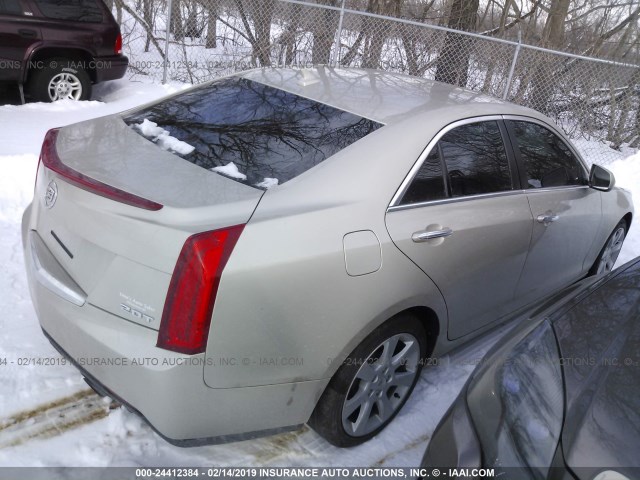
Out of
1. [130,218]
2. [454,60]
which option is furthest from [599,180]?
[454,60]

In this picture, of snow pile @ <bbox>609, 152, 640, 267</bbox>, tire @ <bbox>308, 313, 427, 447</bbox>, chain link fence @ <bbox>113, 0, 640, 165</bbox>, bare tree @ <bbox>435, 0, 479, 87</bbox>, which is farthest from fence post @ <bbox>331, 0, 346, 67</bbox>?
tire @ <bbox>308, 313, 427, 447</bbox>

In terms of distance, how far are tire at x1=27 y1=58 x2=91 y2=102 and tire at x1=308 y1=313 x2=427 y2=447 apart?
644 cm

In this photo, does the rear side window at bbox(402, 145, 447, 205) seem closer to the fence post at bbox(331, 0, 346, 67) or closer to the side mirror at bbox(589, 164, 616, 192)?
the side mirror at bbox(589, 164, 616, 192)

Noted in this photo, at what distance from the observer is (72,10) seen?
7.64 meters

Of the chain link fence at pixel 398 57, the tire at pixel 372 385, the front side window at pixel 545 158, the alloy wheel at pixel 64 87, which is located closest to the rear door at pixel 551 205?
the front side window at pixel 545 158

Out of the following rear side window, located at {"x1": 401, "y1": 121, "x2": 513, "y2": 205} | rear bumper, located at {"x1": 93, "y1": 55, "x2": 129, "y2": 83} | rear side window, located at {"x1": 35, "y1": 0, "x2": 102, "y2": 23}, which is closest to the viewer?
rear side window, located at {"x1": 401, "y1": 121, "x2": 513, "y2": 205}

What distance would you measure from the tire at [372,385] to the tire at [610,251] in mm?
2473

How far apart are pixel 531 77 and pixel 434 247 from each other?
776cm

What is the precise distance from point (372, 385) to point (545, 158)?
193 cm

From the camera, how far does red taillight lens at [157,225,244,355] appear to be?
6.93ft

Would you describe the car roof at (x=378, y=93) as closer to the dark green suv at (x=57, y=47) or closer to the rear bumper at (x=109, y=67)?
the dark green suv at (x=57, y=47)

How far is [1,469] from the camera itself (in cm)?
245

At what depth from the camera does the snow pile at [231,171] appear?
250 cm

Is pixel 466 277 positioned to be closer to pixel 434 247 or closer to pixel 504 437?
pixel 434 247
